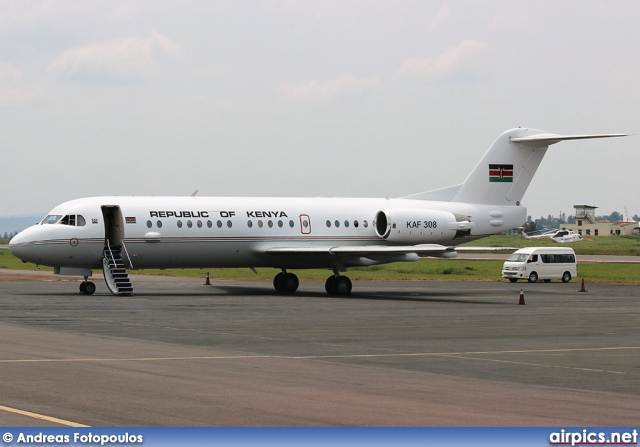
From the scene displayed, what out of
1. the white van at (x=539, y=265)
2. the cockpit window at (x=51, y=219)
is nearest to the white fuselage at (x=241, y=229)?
the cockpit window at (x=51, y=219)

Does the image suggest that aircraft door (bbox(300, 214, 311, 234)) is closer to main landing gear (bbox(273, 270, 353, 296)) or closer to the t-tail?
main landing gear (bbox(273, 270, 353, 296))

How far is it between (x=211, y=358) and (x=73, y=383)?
13.3 ft

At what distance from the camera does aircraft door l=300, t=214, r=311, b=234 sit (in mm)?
42812

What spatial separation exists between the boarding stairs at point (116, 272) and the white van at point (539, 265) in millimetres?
23303

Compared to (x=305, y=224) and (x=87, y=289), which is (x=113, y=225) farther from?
(x=305, y=224)

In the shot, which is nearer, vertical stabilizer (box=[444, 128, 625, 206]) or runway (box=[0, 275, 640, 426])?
runway (box=[0, 275, 640, 426])

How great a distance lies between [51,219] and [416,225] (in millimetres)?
14332

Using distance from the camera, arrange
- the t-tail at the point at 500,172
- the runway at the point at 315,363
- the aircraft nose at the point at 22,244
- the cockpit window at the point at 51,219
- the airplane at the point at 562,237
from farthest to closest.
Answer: the airplane at the point at 562,237
the t-tail at the point at 500,172
the cockpit window at the point at 51,219
the aircraft nose at the point at 22,244
the runway at the point at 315,363

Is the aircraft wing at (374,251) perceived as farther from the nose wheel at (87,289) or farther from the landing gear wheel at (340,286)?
the nose wheel at (87,289)

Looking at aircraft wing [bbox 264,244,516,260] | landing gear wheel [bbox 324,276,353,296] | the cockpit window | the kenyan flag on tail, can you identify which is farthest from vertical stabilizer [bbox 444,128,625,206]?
the cockpit window

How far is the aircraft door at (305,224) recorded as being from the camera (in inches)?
1686

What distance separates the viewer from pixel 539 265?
55031 millimetres

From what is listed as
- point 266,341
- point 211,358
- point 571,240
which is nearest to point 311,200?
point 266,341

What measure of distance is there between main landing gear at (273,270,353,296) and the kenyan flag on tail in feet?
30.1
